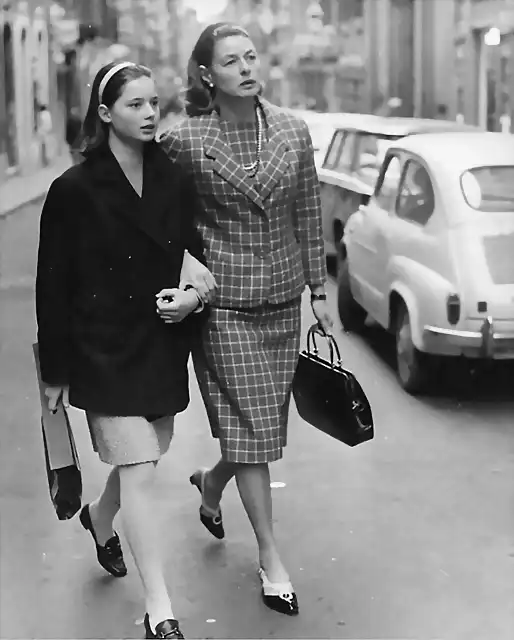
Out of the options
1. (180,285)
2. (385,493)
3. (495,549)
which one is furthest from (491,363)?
(180,285)

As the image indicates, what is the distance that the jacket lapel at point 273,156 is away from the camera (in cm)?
366

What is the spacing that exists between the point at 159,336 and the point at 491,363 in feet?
14.3

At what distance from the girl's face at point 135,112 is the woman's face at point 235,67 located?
296mm

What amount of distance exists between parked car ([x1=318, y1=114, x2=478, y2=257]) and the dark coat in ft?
18.0

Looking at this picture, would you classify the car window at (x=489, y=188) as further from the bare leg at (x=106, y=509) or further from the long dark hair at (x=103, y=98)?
the long dark hair at (x=103, y=98)

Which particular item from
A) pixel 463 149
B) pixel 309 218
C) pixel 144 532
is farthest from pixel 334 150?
pixel 144 532

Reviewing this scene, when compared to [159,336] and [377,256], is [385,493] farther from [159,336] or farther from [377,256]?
[377,256]

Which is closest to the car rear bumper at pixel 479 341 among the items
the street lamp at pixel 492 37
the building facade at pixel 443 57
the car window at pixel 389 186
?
the car window at pixel 389 186

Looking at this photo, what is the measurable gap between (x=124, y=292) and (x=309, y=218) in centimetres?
75

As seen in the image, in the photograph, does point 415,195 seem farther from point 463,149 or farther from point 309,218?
point 309,218

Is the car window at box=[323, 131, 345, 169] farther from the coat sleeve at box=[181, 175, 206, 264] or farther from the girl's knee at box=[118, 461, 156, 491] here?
the girl's knee at box=[118, 461, 156, 491]

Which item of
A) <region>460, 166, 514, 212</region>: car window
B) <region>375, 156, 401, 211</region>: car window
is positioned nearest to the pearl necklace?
<region>460, 166, 514, 212</region>: car window

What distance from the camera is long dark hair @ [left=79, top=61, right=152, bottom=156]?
3436 mm

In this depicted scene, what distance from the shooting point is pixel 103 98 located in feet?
11.3
